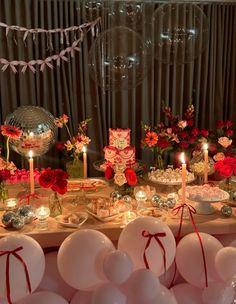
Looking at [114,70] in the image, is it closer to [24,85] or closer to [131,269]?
[24,85]

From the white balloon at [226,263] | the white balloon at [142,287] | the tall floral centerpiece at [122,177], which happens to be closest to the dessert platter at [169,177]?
the tall floral centerpiece at [122,177]

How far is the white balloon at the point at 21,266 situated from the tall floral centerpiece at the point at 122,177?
567 millimetres

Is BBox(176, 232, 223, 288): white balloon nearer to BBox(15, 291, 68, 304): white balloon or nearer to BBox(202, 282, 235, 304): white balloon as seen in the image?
BBox(202, 282, 235, 304): white balloon

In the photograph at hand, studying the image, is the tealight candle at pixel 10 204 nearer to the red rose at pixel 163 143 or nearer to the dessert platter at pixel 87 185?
Answer: the dessert platter at pixel 87 185

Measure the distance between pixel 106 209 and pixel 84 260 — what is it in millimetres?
363

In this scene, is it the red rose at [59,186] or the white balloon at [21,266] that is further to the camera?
the red rose at [59,186]

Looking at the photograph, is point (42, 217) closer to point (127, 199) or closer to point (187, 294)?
point (127, 199)

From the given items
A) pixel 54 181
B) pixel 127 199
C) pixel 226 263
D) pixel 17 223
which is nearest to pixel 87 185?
pixel 127 199

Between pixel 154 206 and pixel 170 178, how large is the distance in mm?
229

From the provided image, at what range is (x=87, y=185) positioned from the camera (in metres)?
1.91

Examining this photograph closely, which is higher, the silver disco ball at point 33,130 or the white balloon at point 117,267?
the silver disco ball at point 33,130

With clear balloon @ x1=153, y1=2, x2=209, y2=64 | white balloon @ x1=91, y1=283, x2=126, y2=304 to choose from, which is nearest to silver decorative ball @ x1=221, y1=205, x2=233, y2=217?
white balloon @ x1=91, y1=283, x2=126, y2=304

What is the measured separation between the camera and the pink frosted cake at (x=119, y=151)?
77.5 inches

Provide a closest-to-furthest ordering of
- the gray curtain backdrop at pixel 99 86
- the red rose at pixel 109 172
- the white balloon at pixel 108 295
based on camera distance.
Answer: the white balloon at pixel 108 295
the red rose at pixel 109 172
the gray curtain backdrop at pixel 99 86
